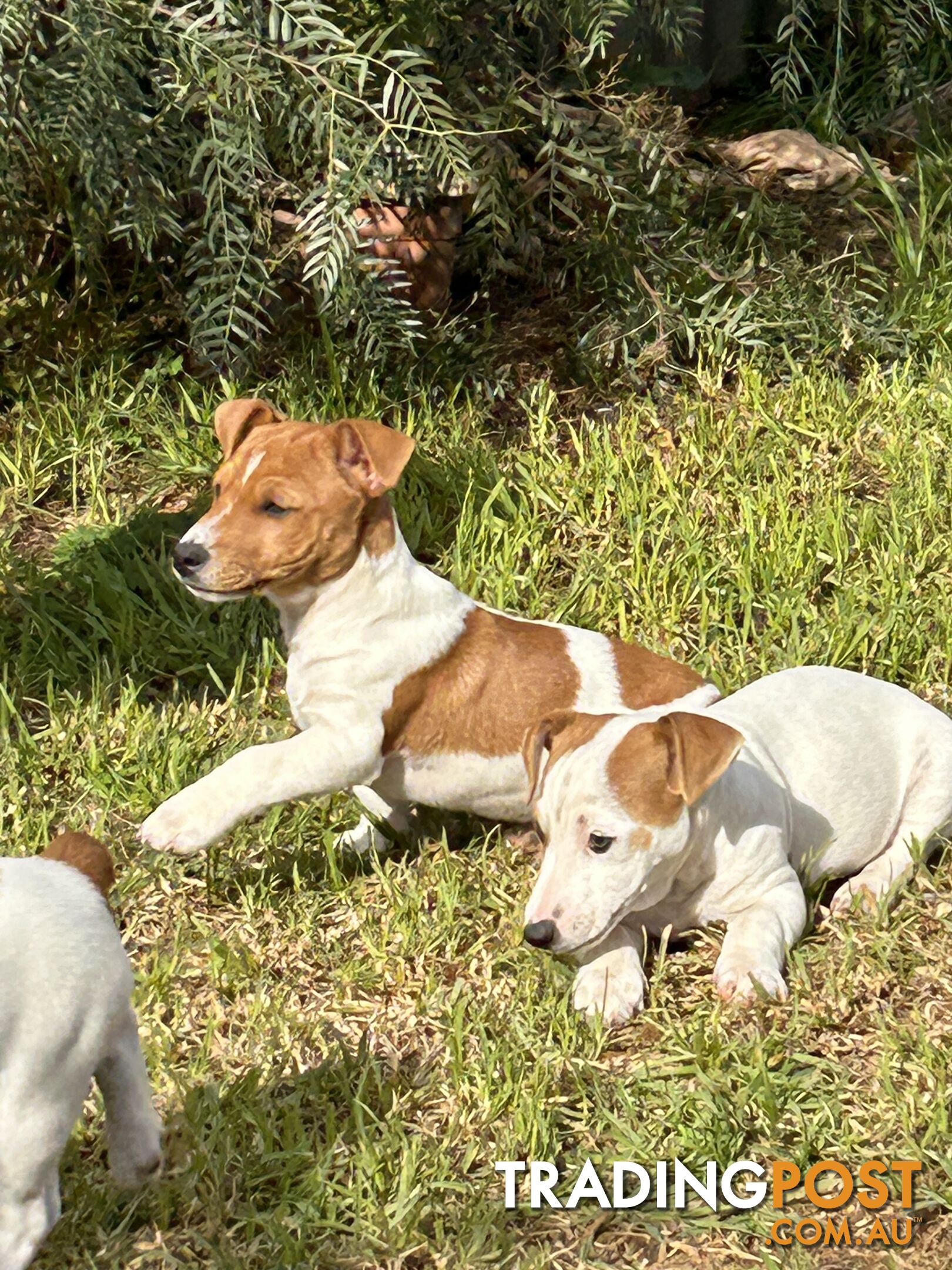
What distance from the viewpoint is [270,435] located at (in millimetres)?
4168

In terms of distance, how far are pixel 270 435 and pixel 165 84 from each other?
1599mm

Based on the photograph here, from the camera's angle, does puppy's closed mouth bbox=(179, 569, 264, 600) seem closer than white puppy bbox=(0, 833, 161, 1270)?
No

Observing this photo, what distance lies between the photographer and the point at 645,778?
3.61 meters

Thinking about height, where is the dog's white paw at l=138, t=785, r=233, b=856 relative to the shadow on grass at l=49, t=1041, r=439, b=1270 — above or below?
above

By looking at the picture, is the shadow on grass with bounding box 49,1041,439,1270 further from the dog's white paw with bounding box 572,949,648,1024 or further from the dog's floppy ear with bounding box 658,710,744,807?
the dog's floppy ear with bounding box 658,710,744,807

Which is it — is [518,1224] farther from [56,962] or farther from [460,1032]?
[56,962]

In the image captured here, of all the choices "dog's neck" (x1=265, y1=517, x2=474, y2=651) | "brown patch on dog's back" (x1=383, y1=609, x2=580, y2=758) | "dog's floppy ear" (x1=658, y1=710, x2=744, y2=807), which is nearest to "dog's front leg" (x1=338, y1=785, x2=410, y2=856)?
"brown patch on dog's back" (x1=383, y1=609, x2=580, y2=758)

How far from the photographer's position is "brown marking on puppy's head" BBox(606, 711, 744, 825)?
141 inches

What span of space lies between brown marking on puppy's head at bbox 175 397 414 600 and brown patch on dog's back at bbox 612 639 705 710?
717 millimetres

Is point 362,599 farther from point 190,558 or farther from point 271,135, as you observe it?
point 271,135

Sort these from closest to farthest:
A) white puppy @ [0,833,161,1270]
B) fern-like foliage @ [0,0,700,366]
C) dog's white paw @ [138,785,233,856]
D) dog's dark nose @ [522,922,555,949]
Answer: white puppy @ [0,833,161,1270]
dog's dark nose @ [522,922,555,949]
dog's white paw @ [138,785,233,856]
fern-like foliage @ [0,0,700,366]

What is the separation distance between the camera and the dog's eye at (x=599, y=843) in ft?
11.8

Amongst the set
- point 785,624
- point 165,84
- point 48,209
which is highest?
point 165,84

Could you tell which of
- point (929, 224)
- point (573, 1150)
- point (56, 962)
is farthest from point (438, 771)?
point (929, 224)
